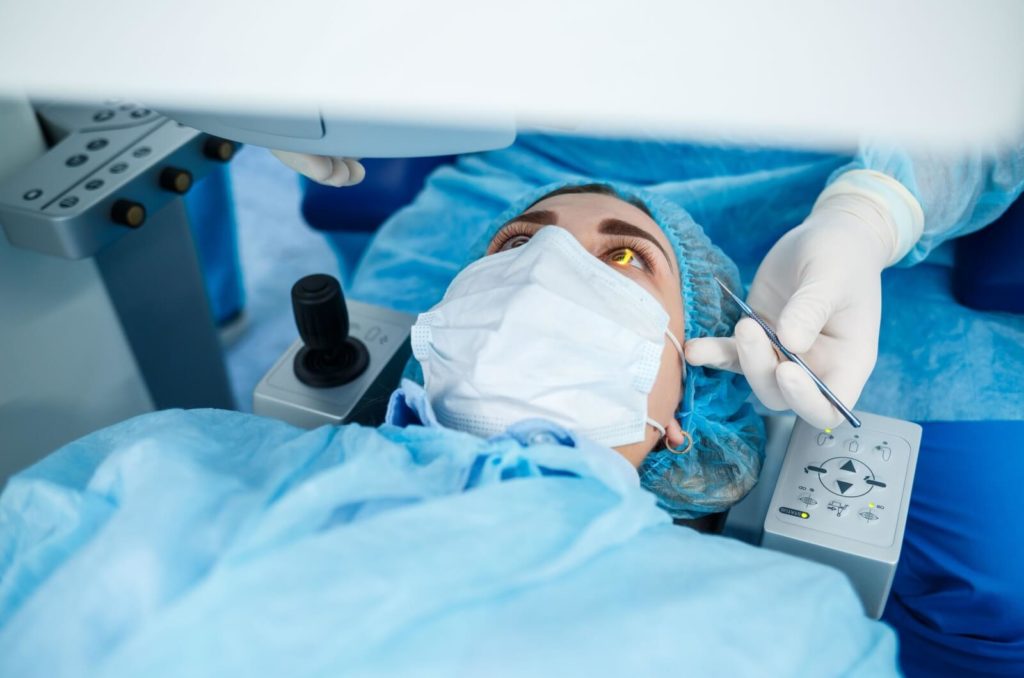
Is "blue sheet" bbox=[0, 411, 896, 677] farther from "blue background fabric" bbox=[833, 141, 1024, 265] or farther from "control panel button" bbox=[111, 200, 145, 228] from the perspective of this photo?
"blue background fabric" bbox=[833, 141, 1024, 265]

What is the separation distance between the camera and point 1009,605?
0.86 metres

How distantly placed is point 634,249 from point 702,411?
0.22 metres

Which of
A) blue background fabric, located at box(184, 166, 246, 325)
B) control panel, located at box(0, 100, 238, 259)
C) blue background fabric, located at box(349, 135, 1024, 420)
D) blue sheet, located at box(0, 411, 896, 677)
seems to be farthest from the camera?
blue background fabric, located at box(184, 166, 246, 325)

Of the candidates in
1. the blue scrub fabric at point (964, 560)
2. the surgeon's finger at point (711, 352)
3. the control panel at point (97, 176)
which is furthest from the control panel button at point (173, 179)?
the blue scrub fabric at point (964, 560)

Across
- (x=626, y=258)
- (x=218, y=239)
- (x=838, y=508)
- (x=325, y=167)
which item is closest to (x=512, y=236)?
(x=626, y=258)

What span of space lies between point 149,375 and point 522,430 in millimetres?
888

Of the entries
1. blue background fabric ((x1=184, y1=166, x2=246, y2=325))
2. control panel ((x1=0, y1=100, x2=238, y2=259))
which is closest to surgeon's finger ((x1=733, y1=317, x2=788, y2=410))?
control panel ((x1=0, y1=100, x2=238, y2=259))

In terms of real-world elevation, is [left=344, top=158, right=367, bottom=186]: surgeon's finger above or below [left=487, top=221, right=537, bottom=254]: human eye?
above

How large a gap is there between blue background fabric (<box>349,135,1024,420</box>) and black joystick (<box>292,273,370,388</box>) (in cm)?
22

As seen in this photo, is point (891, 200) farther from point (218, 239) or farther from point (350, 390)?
point (218, 239)

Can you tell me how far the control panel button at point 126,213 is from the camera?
1.04 m

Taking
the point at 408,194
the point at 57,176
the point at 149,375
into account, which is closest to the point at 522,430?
the point at 57,176

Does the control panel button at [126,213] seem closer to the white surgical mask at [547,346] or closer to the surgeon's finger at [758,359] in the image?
the white surgical mask at [547,346]

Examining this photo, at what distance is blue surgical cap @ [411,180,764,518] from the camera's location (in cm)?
92
